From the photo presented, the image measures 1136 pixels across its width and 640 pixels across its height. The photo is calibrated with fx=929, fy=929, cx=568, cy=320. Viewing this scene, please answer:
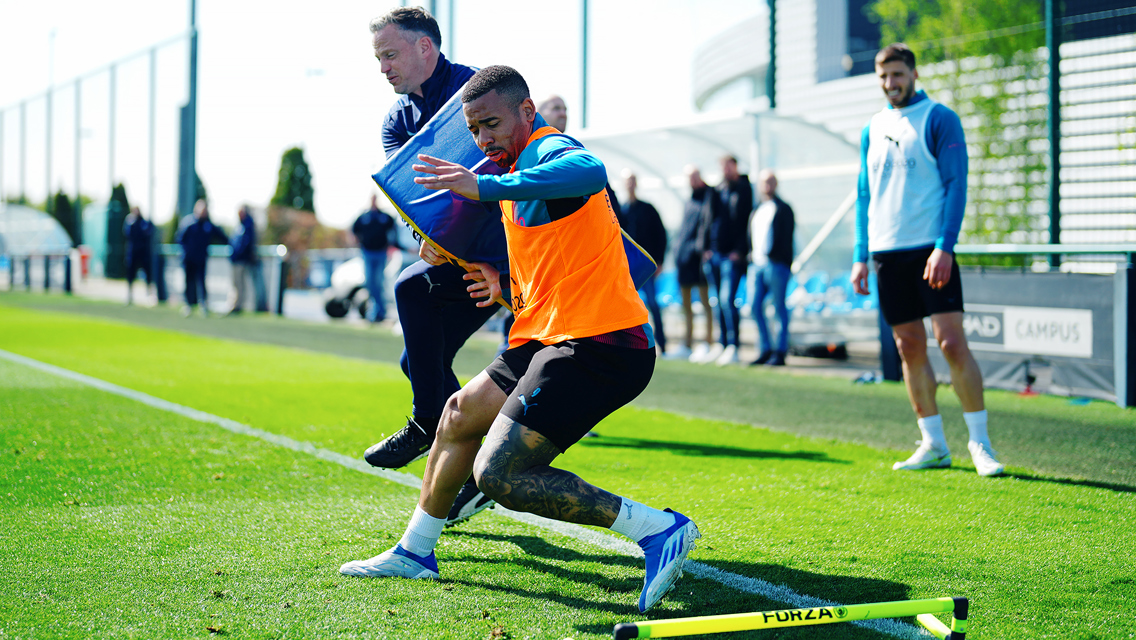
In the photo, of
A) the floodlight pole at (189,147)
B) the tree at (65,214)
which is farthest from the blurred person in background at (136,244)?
the tree at (65,214)

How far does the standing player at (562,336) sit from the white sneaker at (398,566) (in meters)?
0.48

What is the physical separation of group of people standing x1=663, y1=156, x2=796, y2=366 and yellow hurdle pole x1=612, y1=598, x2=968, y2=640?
8508 mm

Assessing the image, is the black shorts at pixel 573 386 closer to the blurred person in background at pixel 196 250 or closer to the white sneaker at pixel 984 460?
the white sneaker at pixel 984 460

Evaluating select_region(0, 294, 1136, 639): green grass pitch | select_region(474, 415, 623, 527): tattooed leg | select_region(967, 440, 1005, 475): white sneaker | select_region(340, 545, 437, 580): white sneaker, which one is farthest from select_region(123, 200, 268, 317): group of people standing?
select_region(474, 415, 623, 527): tattooed leg

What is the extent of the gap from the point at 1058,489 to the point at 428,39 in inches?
143

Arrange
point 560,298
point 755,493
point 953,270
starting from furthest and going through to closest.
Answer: point 953,270, point 755,493, point 560,298

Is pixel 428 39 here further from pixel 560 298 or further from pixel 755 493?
pixel 755 493

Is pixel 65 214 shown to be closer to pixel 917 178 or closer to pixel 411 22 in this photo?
pixel 411 22

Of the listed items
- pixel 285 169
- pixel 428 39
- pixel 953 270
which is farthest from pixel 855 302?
pixel 285 169

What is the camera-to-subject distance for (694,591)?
3.03 m

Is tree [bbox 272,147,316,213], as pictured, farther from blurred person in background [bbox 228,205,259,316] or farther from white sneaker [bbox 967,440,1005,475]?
A: white sneaker [bbox 967,440,1005,475]

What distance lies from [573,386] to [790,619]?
2.90ft

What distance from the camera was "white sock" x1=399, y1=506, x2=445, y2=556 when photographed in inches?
123

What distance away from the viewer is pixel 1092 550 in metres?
3.48
